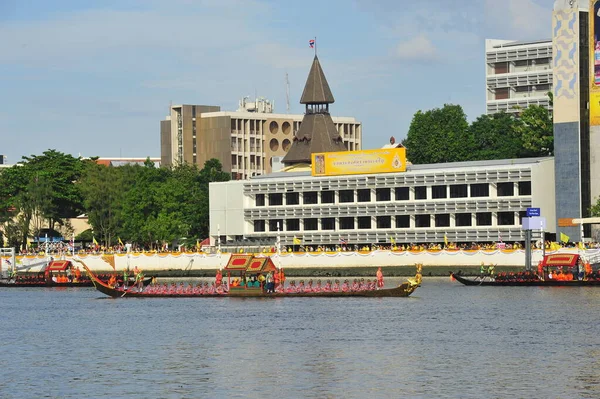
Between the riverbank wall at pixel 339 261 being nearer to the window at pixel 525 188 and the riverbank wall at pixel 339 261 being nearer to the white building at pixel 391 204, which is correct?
the white building at pixel 391 204

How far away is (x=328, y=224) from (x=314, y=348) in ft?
303

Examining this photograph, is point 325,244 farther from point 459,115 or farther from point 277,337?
point 277,337

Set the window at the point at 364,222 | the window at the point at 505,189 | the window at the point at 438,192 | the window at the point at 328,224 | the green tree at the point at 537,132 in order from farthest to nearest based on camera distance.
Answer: the green tree at the point at 537,132, the window at the point at 328,224, the window at the point at 364,222, the window at the point at 438,192, the window at the point at 505,189

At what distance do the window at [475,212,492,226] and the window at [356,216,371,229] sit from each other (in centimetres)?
1601

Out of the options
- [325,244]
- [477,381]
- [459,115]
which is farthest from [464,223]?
[477,381]

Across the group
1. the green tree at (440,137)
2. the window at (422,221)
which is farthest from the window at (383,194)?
the green tree at (440,137)

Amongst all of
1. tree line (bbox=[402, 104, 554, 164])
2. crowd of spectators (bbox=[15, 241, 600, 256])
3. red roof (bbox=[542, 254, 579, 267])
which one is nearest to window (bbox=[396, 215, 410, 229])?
crowd of spectators (bbox=[15, 241, 600, 256])

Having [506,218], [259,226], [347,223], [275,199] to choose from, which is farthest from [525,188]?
[259,226]

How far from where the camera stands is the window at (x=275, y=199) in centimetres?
16488

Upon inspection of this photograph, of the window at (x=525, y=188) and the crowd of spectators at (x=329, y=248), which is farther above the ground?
the window at (x=525, y=188)

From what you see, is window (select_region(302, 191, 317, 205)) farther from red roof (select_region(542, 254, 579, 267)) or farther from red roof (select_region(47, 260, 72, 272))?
red roof (select_region(542, 254, 579, 267))

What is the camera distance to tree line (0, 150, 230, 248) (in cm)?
Answer: 17475

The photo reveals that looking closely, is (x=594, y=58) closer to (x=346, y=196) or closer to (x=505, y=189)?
(x=505, y=189)

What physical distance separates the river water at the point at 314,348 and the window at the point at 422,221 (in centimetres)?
4779
